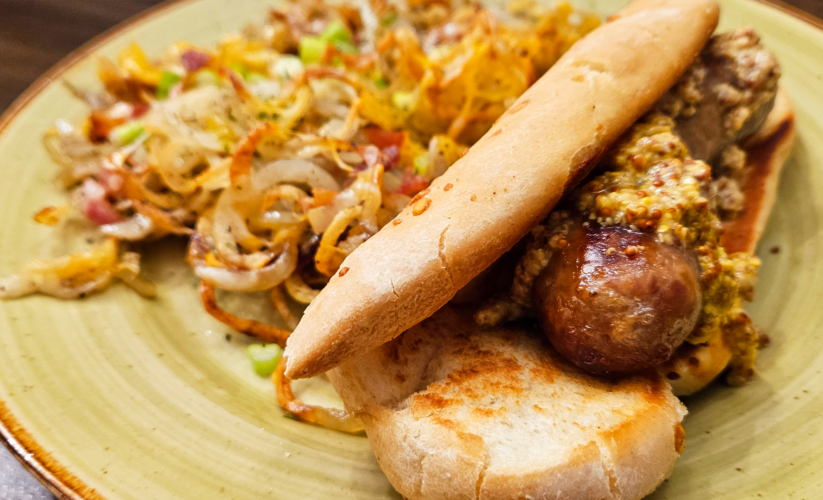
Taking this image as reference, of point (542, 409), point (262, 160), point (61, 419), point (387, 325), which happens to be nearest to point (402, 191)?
point (262, 160)

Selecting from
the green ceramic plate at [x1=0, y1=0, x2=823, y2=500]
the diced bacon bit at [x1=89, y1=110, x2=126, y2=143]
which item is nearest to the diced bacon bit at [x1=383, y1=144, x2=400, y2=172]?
the green ceramic plate at [x1=0, y1=0, x2=823, y2=500]

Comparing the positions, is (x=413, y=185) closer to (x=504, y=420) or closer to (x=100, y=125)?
(x=504, y=420)

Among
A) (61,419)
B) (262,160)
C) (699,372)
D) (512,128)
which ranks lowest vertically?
(61,419)

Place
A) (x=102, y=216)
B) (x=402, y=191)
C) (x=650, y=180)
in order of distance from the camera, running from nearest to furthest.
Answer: (x=650, y=180), (x=402, y=191), (x=102, y=216)

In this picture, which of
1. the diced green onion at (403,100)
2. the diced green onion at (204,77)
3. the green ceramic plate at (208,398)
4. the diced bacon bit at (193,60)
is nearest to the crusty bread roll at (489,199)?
the green ceramic plate at (208,398)

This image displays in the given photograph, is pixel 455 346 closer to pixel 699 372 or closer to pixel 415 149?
pixel 699 372

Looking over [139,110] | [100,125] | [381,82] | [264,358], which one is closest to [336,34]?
[381,82]

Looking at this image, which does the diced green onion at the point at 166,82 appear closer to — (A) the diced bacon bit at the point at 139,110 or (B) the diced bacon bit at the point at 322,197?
(A) the diced bacon bit at the point at 139,110
